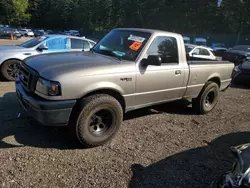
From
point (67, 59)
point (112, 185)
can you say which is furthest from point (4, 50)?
point (112, 185)

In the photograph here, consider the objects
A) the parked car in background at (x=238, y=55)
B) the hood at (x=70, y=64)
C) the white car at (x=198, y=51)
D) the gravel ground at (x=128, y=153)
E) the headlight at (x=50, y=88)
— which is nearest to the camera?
the gravel ground at (x=128, y=153)

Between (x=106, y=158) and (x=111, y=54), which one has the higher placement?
(x=111, y=54)

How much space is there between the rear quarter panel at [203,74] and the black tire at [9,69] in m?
5.15

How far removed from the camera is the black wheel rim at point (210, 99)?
20.0ft

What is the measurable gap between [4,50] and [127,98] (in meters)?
5.12

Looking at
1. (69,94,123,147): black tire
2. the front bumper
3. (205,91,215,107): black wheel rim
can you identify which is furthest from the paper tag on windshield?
(205,91,215,107): black wheel rim

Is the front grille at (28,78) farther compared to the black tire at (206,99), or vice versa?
the black tire at (206,99)

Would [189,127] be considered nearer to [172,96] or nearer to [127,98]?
[172,96]

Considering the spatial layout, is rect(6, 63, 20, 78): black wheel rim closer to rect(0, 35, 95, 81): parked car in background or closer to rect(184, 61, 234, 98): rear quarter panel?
rect(0, 35, 95, 81): parked car in background

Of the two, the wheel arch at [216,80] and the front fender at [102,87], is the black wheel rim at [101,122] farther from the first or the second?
the wheel arch at [216,80]

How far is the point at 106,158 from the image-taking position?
147 inches

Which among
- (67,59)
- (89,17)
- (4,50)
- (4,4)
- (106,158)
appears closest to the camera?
(106,158)

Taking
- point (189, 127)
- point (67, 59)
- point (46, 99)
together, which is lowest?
point (189, 127)

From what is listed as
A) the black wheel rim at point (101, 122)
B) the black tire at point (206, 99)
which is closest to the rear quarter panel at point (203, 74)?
the black tire at point (206, 99)
